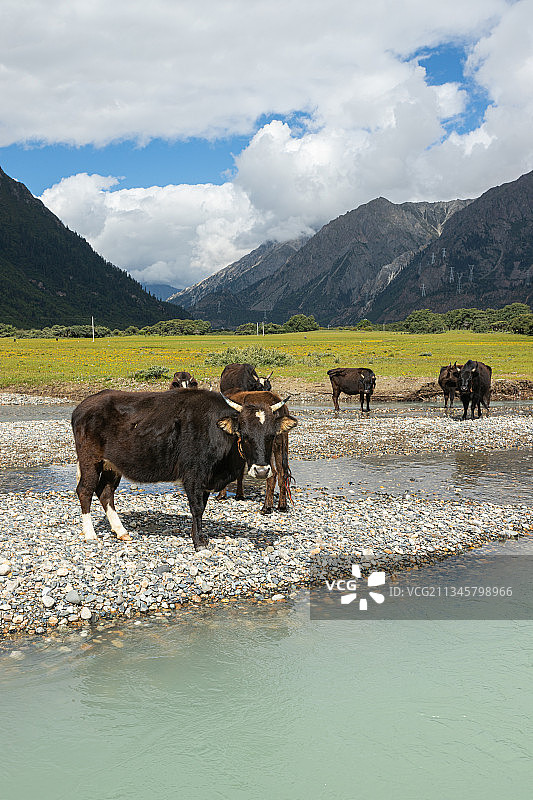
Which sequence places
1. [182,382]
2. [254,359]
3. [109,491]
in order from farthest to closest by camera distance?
[254,359] → [182,382] → [109,491]

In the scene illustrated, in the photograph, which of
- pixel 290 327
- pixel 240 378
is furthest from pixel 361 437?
pixel 290 327

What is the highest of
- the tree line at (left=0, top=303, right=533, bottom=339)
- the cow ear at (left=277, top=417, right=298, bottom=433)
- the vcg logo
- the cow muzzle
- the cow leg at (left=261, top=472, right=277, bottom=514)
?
the tree line at (left=0, top=303, right=533, bottom=339)

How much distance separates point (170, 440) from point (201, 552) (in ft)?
6.71

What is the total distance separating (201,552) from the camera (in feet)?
35.4

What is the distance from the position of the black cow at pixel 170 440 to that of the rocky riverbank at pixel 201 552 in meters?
0.72

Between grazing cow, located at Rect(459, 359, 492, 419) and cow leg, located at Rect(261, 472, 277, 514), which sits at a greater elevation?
grazing cow, located at Rect(459, 359, 492, 419)

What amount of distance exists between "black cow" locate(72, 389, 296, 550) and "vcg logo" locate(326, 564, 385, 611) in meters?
2.24

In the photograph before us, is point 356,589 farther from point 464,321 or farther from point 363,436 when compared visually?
point 464,321

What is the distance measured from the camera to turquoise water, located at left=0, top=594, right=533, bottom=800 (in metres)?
5.98

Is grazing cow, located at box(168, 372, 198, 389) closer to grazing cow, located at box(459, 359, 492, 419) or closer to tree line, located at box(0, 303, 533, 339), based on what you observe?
grazing cow, located at box(459, 359, 492, 419)

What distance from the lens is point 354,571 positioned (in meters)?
10.5

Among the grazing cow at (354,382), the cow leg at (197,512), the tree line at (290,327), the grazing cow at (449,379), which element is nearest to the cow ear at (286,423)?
the cow leg at (197,512)

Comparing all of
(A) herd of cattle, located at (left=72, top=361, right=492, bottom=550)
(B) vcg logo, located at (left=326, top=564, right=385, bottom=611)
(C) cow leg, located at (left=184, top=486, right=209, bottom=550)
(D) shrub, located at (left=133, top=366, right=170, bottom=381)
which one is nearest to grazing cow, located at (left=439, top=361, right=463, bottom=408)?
(D) shrub, located at (left=133, top=366, right=170, bottom=381)

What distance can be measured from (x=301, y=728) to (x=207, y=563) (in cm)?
403
